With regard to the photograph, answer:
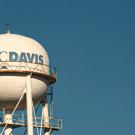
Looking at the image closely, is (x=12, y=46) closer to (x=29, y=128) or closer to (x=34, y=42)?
(x=34, y=42)

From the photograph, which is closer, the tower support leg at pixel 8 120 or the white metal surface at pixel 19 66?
the white metal surface at pixel 19 66

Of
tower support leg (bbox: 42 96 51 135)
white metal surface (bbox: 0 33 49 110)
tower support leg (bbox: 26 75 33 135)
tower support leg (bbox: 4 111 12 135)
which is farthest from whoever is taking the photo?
tower support leg (bbox: 42 96 51 135)

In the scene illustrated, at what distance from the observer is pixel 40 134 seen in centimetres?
5562

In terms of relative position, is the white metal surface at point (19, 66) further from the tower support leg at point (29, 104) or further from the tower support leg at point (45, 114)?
the tower support leg at point (45, 114)

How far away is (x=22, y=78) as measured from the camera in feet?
178

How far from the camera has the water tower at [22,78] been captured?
53938mm

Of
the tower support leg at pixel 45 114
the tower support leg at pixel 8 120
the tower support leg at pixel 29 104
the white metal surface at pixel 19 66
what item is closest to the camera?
the white metal surface at pixel 19 66

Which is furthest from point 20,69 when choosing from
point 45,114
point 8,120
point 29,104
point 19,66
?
point 45,114

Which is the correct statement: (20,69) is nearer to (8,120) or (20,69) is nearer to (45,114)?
(8,120)

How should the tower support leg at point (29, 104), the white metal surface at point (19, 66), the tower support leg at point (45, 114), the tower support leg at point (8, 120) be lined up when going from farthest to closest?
the tower support leg at point (45, 114) < the tower support leg at point (8, 120) < the tower support leg at point (29, 104) < the white metal surface at point (19, 66)

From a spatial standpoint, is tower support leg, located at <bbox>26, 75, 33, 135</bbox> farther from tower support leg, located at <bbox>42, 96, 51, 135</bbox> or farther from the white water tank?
tower support leg, located at <bbox>42, 96, 51, 135</bbox>

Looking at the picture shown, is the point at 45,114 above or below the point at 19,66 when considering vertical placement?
below

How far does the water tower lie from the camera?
53.9m

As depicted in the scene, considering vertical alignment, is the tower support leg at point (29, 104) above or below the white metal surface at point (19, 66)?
below
